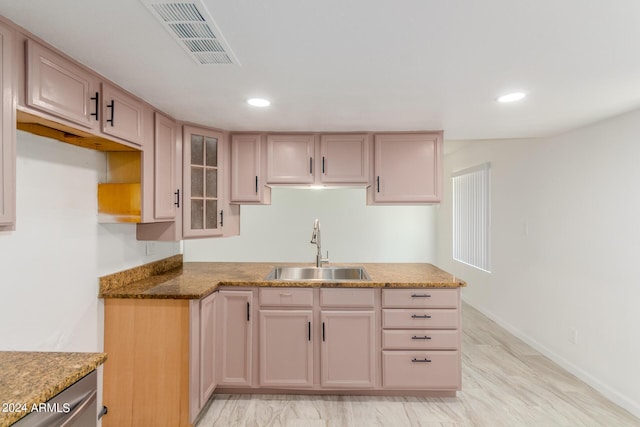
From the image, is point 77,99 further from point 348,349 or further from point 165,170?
point 348,349

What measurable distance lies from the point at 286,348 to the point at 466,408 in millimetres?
1404

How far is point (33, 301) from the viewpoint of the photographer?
1735mm

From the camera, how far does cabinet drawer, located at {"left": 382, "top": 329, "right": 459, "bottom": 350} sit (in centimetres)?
257

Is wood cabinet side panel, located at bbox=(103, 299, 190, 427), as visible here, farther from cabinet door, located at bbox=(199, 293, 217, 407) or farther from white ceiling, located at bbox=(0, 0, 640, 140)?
white ceiling, located at bbox=(0, 0, 640, 140)

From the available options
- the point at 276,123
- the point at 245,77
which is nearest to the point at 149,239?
the point at 276,123

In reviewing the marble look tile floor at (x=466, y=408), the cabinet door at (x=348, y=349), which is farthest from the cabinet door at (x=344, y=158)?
the marble look tile floor at (x=466, y=408)

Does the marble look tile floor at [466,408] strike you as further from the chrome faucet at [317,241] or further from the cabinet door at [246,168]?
the cabinet door at [246,168]

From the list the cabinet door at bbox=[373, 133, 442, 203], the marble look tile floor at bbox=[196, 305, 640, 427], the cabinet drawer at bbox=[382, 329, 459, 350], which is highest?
the cabinet door at bbox=[373, 133, 442, 203]

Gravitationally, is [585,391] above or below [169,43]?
below

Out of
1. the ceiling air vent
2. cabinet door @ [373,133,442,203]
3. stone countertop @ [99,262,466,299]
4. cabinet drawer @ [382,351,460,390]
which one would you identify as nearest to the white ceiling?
the ceiling air vent

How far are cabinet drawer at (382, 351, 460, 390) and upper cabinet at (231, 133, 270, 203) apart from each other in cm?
175

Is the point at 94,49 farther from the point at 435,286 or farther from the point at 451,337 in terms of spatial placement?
the point at 451,337

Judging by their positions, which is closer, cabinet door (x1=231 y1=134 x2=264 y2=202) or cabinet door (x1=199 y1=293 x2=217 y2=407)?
cabinet door (x1=199 y1=293 x2=217 y2=407)

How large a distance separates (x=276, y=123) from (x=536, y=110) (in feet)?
6.40
